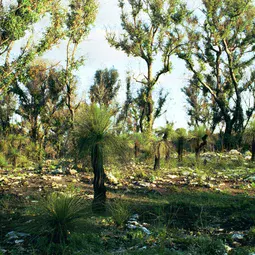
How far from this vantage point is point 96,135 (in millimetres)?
8141

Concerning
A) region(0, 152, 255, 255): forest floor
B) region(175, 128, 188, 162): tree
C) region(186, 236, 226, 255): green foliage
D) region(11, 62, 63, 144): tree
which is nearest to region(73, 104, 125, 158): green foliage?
region(0, 152, 255, 255): forest floor

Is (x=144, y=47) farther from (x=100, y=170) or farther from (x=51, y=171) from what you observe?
(x=100, y=170)

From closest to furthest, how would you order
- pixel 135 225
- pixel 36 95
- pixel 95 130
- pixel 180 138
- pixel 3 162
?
pixel 135 225 → pixel 95 130 → pixel 3 162 → pixel 180 138 → pixel 36 95

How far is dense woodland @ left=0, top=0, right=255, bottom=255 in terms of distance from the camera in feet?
19.9

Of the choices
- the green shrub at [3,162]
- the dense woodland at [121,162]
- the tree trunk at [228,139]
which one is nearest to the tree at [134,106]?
the dense woodland at [121,162]

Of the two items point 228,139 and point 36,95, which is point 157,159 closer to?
point 228,139

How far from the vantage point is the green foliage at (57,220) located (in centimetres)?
586

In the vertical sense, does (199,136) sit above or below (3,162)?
above

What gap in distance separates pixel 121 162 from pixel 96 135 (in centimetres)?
89

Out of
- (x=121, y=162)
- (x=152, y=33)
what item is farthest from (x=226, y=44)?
(x=121, y=162)

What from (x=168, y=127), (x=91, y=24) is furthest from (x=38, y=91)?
(x=168, y=127)

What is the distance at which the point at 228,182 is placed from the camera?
44.4 feet

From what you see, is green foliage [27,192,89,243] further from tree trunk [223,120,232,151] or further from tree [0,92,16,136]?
tree [0,92,16,136]

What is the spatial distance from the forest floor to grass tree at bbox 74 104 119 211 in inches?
28.3
